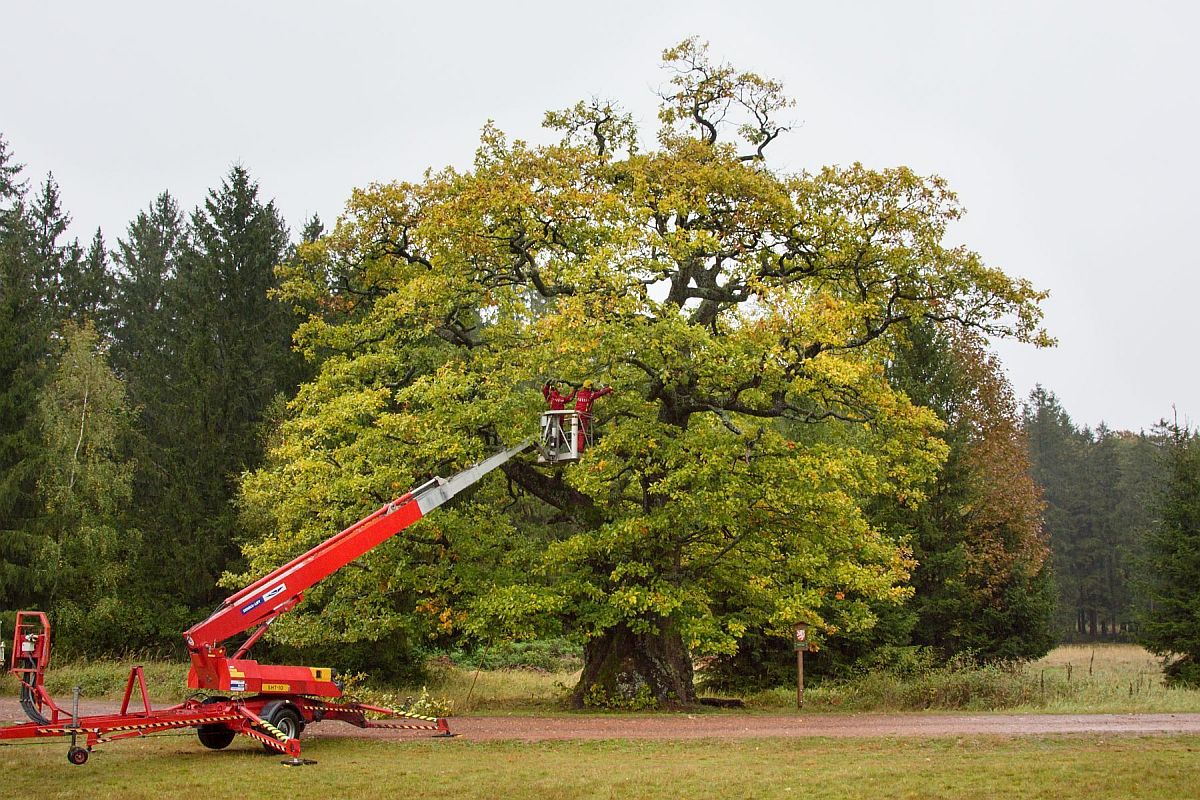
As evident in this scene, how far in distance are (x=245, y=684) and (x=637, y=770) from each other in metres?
5.34

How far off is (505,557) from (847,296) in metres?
8.92

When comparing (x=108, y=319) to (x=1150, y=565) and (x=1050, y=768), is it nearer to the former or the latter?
(x=1150, y=565)

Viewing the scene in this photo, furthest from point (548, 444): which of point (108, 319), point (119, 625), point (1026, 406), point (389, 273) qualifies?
point (1026, 406)

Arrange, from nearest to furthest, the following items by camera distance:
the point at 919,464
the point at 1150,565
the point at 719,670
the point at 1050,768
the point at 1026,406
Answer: the point at 1050,768, the point at 919,464, the point at 719,670, the point at 1150,565, the point at 1026,406

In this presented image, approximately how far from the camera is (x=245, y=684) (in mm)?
14102

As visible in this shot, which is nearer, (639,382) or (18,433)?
(639,382)

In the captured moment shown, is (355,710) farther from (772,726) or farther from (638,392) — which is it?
(638,392)

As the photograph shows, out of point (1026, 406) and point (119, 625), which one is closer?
point (119, 625)

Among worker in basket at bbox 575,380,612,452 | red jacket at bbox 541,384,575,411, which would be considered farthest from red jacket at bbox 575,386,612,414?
red jacket at bbox 541,384,575,411

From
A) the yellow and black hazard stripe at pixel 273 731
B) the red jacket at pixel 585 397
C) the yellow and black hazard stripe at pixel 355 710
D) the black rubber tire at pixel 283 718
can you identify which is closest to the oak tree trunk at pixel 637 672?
the red jacket at pixel 585 397

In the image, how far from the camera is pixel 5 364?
30.1m

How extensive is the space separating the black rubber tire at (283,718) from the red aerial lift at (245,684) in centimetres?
1

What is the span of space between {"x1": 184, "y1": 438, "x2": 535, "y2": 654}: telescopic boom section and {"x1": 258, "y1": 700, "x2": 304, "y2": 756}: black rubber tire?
44.3 inches

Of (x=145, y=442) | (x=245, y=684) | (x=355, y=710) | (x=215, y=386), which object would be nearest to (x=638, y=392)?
(x=355, y=710)
